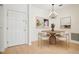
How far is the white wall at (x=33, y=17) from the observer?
153 cm

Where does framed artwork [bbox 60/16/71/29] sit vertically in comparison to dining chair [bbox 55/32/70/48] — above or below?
above

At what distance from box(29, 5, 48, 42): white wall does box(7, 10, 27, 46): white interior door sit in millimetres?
135

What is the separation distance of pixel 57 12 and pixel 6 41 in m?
1.10

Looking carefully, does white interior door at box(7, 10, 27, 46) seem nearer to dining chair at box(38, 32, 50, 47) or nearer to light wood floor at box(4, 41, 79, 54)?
light wood floor at box(4, 41, 79, 54)

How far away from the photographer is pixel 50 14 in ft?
5.01

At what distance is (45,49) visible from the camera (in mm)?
1538

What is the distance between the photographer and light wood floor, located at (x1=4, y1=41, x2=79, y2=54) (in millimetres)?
1514

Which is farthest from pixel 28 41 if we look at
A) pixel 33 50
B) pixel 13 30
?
pixel 13 30

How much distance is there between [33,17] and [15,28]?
1.32 feet

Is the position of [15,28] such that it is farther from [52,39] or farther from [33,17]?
[52,39]

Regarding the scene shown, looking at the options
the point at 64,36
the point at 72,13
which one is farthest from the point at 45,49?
the point at 72,13

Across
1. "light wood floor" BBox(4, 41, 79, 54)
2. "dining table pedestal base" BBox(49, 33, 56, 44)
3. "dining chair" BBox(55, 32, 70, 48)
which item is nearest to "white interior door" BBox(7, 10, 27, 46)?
"light wood floor" BBox(4, 41, 79, 54)

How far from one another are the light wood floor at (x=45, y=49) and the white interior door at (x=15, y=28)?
0.36 feet

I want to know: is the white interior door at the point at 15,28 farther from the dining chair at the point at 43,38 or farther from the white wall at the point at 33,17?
the dining chair at the point at 43,38
